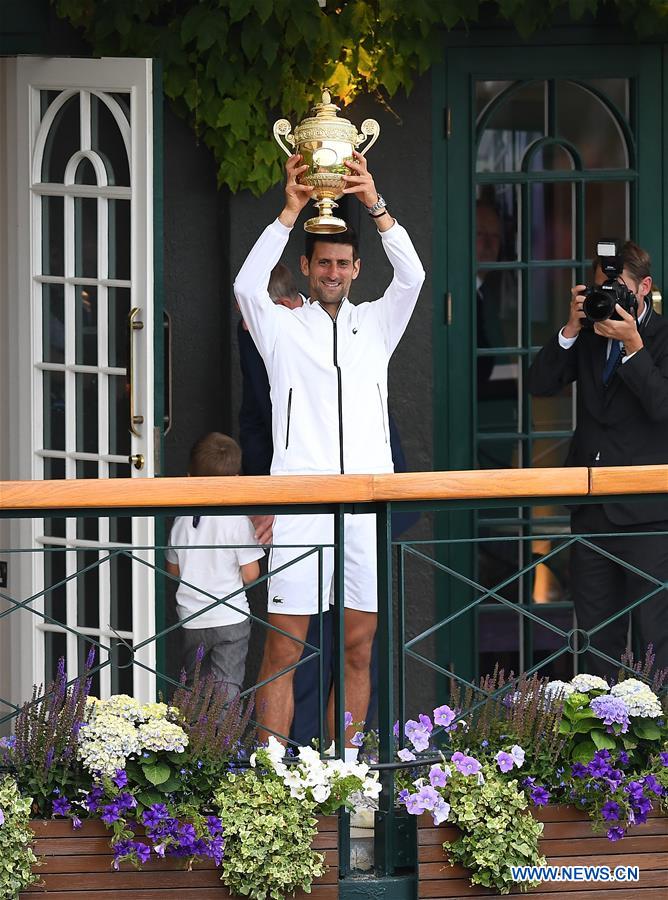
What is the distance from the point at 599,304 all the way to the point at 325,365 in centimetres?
91

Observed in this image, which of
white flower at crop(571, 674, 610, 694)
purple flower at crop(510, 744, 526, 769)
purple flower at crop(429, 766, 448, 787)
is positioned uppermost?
white flower at crop(571, 674, 610, 694)

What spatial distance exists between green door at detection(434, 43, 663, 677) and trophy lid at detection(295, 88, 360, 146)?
1.21m

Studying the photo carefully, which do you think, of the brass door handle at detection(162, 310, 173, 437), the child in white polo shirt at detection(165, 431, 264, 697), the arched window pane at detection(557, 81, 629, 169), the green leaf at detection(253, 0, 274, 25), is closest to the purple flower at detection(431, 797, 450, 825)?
the child in white polo shirt at detection(165, 431, 264, 697)

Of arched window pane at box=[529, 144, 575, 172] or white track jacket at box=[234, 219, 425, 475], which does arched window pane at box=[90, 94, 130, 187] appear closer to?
white track jacket at box=[234, 219, 425, 475]

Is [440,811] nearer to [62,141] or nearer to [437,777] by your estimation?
[437,777]

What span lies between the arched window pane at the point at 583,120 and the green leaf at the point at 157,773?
312 cm

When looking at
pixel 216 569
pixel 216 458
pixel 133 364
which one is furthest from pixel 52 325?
pixel 216 569

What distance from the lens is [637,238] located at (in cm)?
593

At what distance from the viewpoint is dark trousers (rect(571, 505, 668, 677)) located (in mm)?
5043

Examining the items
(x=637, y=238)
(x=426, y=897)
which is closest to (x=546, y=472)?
(x=426, y=897)

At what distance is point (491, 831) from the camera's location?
12.3 feet

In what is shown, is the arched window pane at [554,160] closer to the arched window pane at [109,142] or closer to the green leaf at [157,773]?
the arched window pane at [109,142]

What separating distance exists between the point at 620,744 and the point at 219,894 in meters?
1.04

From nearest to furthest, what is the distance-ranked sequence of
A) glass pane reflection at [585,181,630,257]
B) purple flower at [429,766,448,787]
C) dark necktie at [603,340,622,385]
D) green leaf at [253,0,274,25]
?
purple flower at [429,766,448,787], dark necktie at [603,340,622,385], green leaf at [253,0,274,25], glass pane reflection at [585,181,630,257]
